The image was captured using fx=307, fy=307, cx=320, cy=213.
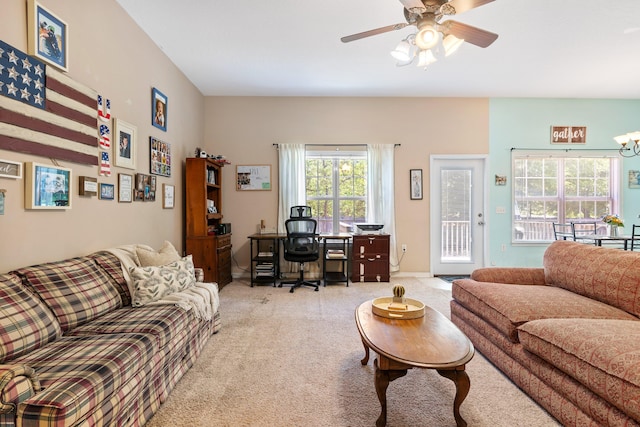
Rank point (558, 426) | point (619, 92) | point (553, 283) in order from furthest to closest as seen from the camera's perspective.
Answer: point (619, 92), point (553, 283), point (558, 426)

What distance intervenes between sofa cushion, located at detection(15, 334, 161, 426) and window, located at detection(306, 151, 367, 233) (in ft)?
12.0

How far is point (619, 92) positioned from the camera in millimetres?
4793

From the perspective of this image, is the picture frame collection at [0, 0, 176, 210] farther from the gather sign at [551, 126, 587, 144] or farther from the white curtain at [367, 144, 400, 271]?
the gather sign at [551, 126, 587, 144]

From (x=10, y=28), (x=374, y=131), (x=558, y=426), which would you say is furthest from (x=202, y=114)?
(x=558, y=426)

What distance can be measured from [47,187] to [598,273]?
372 centimetres

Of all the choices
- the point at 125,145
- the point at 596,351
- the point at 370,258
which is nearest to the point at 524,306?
the point at 596,351

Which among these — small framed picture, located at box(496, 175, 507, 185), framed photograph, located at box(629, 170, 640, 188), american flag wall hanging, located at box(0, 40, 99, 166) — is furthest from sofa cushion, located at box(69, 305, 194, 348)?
framed photograph, located at box(629, 170, 640, 188)

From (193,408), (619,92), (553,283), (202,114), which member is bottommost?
(193,408)

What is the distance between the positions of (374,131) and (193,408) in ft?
14.5

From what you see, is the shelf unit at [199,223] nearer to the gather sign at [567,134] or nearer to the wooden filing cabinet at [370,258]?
the wooden filing cabinet at [370,258]

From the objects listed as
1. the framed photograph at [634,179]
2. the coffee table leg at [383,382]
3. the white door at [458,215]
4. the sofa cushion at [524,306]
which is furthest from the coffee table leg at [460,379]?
the framed photograph at [634,179]

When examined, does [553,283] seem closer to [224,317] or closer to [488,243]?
[488,243]

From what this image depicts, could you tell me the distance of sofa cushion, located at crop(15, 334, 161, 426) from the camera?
3.50 feet

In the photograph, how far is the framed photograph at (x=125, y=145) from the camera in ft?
8.77
